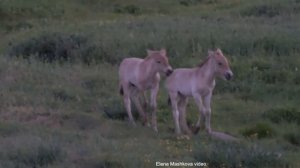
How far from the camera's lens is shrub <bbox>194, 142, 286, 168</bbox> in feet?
39.5

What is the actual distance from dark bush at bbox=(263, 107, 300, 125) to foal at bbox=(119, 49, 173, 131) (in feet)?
7.92

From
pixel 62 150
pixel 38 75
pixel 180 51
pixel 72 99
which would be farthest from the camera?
pixel 180 51

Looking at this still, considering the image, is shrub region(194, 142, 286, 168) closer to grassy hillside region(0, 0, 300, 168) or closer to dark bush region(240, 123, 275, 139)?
grassy hillside region(0, 0, 300, 168)

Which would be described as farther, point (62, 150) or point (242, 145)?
point (242, 145)

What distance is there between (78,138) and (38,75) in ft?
17.0

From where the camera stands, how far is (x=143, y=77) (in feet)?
50.2

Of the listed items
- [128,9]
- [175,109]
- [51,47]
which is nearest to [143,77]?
[175,109]

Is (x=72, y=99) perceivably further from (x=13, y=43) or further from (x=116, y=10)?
(x=116, y=10)

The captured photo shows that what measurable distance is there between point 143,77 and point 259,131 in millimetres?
2226

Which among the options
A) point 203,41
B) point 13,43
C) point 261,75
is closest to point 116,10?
point 13,43

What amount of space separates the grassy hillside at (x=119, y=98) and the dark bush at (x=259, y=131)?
2 cm

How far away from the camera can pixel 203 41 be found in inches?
905

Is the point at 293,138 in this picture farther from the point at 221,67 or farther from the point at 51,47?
the point at 51,47

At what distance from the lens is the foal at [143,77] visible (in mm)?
15141
